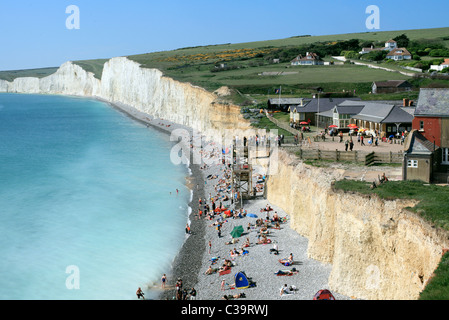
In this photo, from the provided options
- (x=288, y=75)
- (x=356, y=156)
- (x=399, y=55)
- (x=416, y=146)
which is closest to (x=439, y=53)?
(x=399, y=55)

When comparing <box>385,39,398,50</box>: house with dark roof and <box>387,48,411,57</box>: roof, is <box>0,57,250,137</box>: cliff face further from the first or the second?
<box>385,39,398,50</box>: house with dark roof

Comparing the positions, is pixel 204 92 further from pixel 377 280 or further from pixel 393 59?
pixel 377 280

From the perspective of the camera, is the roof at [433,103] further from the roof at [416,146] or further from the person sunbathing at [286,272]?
the person sunbathing at [286,272]

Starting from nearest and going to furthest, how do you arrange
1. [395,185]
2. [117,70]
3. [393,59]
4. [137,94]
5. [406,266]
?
[406,266], [395,185], [393,59], [137,94], [117,70]

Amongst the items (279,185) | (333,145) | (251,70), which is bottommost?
(279,185)

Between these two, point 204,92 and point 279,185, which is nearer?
point 279,185

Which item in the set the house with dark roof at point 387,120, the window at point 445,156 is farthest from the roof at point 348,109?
the window at point 445,156

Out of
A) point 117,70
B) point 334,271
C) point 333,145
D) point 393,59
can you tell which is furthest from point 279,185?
point 117,70
